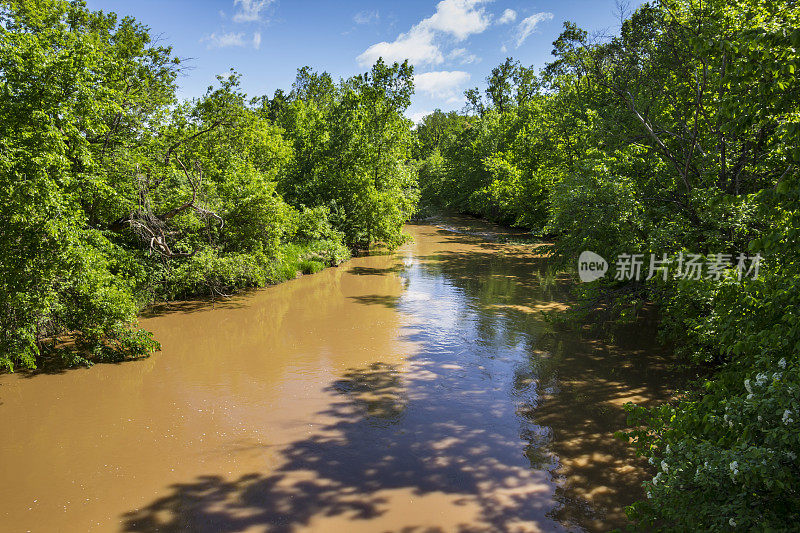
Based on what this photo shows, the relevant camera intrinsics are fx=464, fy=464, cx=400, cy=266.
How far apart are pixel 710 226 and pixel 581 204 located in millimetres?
2557

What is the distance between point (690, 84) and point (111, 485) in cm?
1298

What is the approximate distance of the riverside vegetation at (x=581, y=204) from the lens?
3.22 metres

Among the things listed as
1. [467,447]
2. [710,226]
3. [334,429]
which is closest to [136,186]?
[334,429]

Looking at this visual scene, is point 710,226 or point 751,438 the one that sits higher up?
point 710,226

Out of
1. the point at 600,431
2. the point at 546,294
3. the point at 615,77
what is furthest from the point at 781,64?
the point at 546,294

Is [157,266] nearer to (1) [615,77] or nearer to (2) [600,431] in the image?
(2) [600,431]

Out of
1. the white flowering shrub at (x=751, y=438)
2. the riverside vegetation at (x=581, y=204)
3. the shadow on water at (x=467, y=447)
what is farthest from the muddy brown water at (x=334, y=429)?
the white flowering shrub at (x=751, y=438)

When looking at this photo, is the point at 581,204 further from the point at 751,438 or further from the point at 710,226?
the point at 751,438

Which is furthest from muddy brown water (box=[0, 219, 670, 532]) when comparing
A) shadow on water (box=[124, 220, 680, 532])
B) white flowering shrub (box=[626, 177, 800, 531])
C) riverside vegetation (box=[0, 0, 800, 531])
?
white flowering shrub (box=[626, 177, 800, 531])

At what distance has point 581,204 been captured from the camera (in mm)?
10172

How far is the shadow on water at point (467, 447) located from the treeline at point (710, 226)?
0.91m

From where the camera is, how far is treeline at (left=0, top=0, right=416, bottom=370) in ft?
27.4

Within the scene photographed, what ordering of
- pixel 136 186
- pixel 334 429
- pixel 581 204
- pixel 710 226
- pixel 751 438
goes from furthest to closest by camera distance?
pixel 136 186 → pixel 581 204 → pixel 710 226 → pixel 334 429 → pixel 751 438

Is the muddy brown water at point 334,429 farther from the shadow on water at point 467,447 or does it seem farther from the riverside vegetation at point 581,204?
the riverside vegetation at point 581,204
